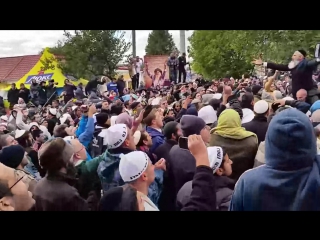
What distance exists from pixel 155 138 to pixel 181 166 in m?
0.75

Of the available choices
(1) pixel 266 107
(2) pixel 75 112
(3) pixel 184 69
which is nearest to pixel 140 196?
(1) pixel 266 107

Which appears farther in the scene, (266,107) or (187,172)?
(266,107)

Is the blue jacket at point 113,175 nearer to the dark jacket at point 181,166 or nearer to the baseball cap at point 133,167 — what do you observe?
the dark jacket at point 181,166

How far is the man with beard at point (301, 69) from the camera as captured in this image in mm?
4176

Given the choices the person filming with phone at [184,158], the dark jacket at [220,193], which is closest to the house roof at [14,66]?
the person filming with phone at [184,158]

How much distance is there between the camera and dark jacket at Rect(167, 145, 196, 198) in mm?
2502

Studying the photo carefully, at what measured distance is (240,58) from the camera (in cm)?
470

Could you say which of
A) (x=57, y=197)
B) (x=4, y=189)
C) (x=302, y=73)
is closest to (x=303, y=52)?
(x=302, y=73)

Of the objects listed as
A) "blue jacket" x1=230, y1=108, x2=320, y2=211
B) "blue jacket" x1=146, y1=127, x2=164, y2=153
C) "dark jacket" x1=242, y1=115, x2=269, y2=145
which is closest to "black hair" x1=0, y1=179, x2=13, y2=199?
"blue jacket" x1=230, y1=108, x2=320, y2=211

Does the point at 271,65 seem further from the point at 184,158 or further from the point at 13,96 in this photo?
the point at 13,96

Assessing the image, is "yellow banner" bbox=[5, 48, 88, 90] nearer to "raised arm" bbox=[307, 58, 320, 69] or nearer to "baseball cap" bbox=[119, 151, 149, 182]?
"baseball cap" bbox=[119, 151, 149, 182]

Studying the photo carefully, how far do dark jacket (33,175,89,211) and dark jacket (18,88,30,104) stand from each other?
2.79 meters
